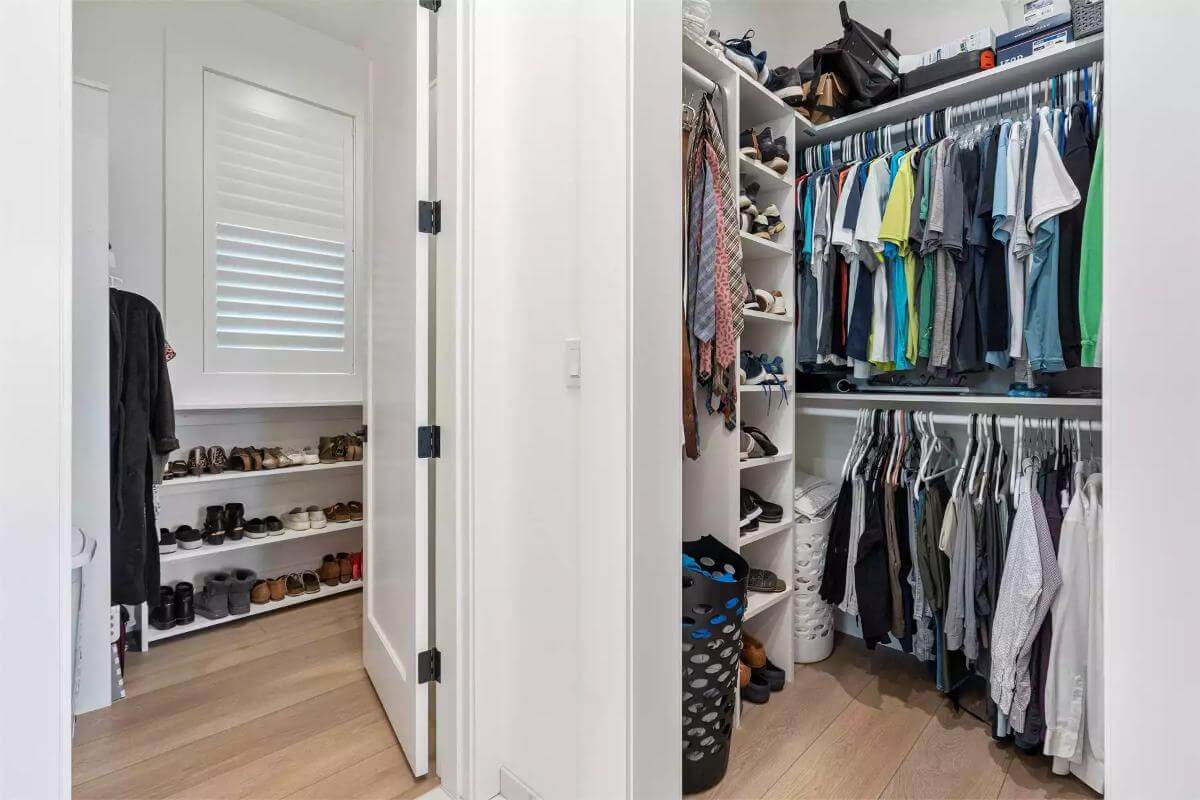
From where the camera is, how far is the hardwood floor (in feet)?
5.23

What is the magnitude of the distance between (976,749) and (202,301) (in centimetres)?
346

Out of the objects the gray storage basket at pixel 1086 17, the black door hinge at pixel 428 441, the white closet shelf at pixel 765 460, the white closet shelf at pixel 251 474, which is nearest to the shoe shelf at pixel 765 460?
the white closet shelf at pixel 765 460

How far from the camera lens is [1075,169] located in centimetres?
168

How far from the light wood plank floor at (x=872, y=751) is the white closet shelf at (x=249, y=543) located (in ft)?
5.75

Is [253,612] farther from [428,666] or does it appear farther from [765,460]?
[765,460]

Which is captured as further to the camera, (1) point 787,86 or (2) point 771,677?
(1) point 787,86

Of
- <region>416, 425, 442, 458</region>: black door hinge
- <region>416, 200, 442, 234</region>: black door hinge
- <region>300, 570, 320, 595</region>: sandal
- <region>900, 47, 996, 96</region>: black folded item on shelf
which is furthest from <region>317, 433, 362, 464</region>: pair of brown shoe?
<region>900, 47, 996, 96</region>: black folded item on shelf

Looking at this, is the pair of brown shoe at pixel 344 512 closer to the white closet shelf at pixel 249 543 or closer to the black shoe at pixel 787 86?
the white closet shelf at pixel 249 543

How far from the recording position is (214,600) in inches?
103

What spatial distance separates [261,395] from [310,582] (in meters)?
0.96

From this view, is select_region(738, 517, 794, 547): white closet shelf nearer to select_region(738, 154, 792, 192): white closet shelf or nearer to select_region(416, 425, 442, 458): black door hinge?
select_region(416, 425, 442, 458): black door hinge

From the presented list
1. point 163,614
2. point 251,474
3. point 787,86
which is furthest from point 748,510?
point 163,614

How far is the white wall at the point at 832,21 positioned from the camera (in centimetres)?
231
